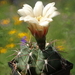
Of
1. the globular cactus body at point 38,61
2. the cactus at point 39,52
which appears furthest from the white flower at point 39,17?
the globular cactus body at point 38,61

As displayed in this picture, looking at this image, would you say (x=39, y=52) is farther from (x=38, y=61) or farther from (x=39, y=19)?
(x=39, y=19)

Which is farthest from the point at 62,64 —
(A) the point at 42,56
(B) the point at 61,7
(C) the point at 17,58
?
(B) the point at 61,7

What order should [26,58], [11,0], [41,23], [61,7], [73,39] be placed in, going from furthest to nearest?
[11,0] → [61,7] → [73,39] → [26,58] → [41,23]

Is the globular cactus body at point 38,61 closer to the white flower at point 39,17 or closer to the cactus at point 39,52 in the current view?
the cactus at point 39,52

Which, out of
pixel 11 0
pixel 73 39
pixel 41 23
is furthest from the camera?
pixel 11 0

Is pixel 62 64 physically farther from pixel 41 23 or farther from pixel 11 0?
pixel 11 0

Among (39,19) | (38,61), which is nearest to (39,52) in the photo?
(38,61)
